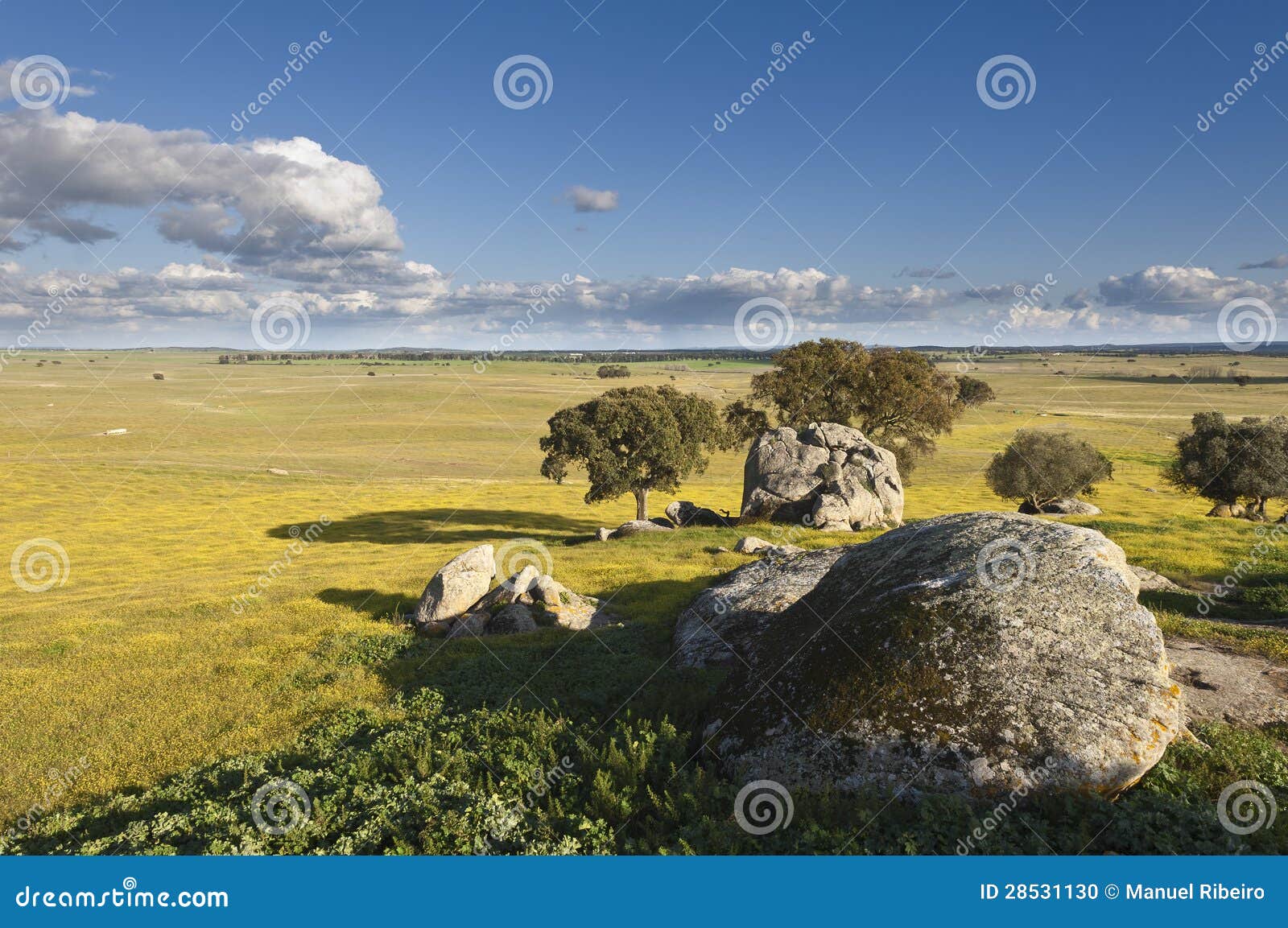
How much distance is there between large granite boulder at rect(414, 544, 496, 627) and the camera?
19.2 m

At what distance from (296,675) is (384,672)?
2.03 m

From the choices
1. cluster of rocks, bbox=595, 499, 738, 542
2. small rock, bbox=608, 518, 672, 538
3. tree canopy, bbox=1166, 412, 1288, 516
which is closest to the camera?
small rock, bbox=608, 518, 672, 538

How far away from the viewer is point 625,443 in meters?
47.0

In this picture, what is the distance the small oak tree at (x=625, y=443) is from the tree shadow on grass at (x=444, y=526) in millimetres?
5225

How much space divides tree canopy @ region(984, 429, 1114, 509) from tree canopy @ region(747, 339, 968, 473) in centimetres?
824

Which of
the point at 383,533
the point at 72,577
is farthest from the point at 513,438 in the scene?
the point at 72,577

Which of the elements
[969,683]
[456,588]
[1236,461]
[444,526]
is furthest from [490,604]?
[1236,461]

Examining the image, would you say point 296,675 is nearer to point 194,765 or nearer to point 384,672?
point 384,672

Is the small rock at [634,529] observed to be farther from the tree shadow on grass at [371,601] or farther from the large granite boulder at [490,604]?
the large granite boulder at [490,604]

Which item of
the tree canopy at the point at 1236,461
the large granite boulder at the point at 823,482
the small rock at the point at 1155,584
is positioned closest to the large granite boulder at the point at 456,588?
the small rock at the point at 1155,584

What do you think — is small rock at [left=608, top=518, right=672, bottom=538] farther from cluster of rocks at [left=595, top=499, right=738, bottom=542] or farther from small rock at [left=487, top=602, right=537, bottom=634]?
small rock at [left=487, top=602, right=537, bottom=634]

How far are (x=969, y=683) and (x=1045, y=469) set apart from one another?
53.7 m

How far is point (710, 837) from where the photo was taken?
7.59 meters

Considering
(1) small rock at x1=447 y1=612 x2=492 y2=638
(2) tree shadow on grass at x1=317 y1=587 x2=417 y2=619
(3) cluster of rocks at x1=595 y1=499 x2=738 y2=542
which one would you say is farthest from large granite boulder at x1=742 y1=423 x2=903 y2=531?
(1) small rock at x1=447 y1=612 x2=492 y2=638
